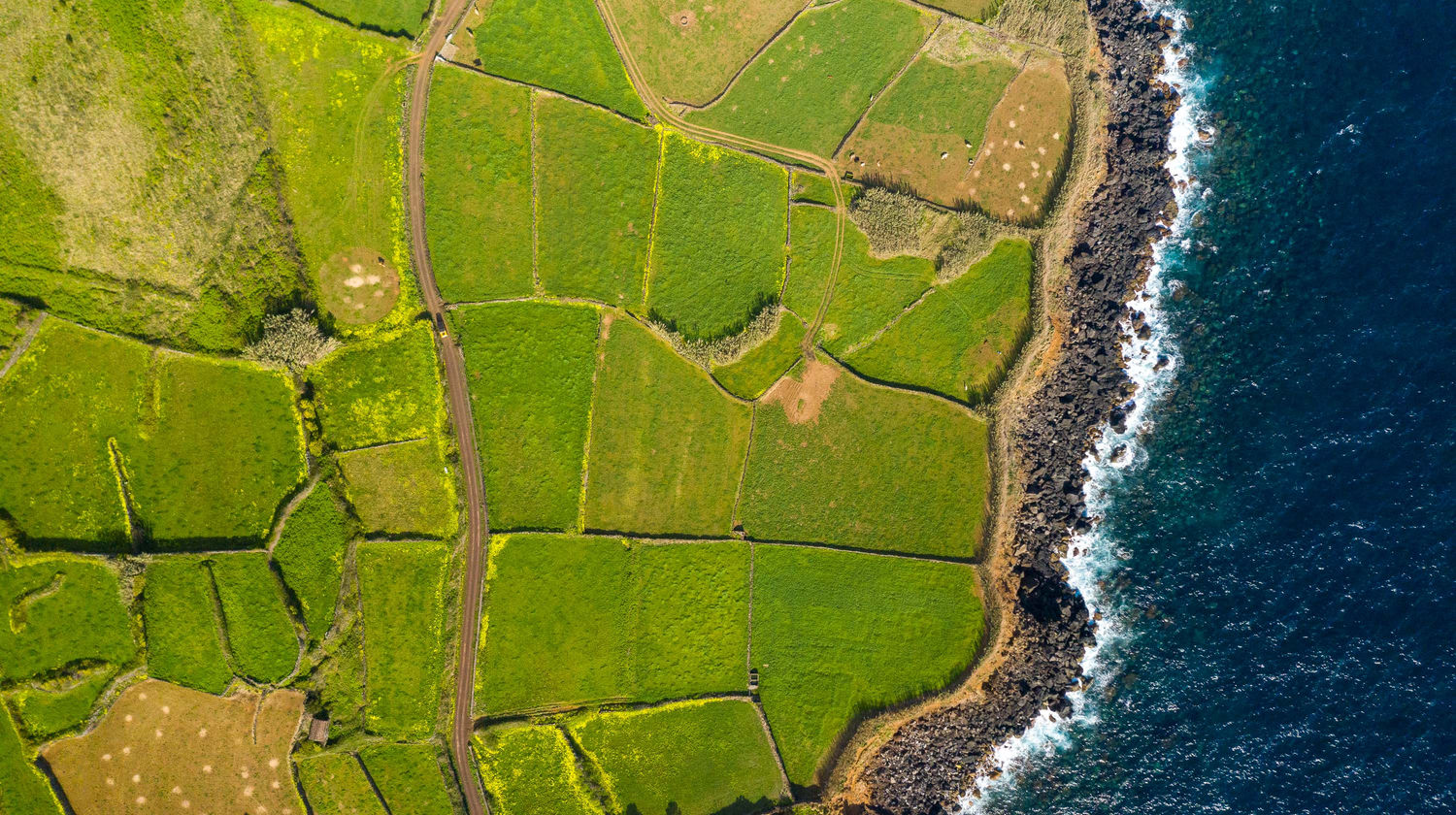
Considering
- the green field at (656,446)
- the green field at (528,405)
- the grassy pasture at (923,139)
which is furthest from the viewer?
the grassy pasture at (923,139)

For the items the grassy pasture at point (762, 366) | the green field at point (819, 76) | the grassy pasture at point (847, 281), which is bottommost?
the grassy pasture at point (762, 366)

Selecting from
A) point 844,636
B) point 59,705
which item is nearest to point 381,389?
point 59,705

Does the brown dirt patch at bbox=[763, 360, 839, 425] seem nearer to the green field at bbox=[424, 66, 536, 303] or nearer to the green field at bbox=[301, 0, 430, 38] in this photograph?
the green field at bbox=[424, 66, 536, 303]

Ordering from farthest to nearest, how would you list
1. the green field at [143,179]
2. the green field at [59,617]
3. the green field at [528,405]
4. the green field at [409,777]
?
the green field at [528,405], the green field at [409,777], the green field at [59,617], the green field at [143,179]

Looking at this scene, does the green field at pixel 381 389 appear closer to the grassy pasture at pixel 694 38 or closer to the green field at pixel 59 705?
the green field at pixel 59 705

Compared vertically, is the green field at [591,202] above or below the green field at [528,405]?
above

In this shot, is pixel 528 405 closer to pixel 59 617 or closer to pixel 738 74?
pixel 738 74

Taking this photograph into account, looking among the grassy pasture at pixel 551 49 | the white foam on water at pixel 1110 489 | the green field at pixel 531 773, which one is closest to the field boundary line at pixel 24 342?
the grassy pasture at pixel 551 49

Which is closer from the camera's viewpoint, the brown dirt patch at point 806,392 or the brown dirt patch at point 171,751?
the brown dirt patch at point 171,751
